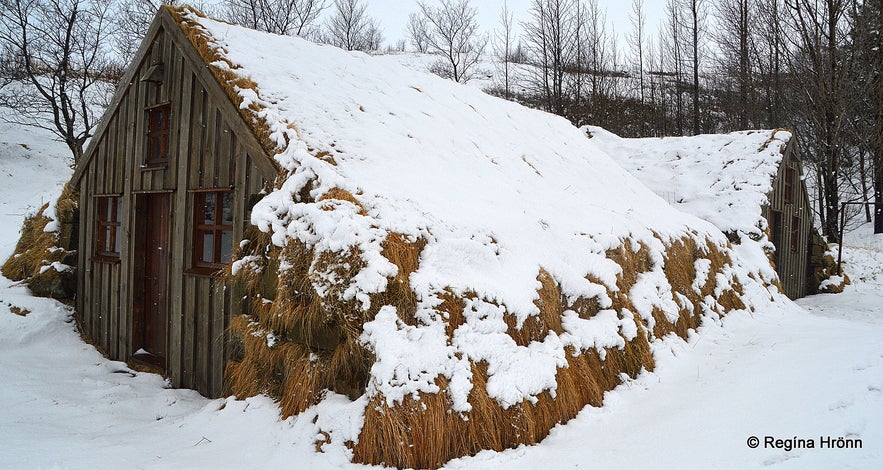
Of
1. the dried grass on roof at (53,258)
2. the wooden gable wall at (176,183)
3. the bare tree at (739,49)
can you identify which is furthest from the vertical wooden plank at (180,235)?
the bare tree at (739,49)

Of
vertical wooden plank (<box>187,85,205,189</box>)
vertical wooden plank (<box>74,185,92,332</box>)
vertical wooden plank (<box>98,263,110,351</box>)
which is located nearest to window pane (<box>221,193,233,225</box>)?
vertical wooden plank (<box>187,85,205,189</box>)

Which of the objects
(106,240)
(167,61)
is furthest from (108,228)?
(167,61)

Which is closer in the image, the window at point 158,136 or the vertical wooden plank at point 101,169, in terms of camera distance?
the window at point 158,136

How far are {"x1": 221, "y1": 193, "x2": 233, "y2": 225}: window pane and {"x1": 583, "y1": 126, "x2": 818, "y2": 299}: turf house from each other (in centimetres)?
949

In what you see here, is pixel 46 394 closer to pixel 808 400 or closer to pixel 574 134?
pixel 808 400

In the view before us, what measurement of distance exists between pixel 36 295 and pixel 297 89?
17.1ft

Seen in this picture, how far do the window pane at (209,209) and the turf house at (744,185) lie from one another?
9.64 m

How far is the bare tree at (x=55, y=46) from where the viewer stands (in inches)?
616

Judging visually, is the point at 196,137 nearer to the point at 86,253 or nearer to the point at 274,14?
the point at 86,253

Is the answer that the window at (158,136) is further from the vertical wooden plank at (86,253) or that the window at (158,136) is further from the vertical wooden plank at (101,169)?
the vertical wooden plank at (86,253)

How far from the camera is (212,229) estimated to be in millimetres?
5133

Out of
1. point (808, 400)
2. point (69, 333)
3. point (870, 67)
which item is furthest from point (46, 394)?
point (870, 67)

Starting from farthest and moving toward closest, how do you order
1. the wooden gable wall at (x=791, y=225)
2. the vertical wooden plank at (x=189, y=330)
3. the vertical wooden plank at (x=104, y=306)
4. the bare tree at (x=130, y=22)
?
the bare tree at (x=130, y=22)
the wooden gable wall at (x=791, y=225)
the vertical wooden plank at (x=104, y=306)
the vertical wooden plank at (x=189, y=330)

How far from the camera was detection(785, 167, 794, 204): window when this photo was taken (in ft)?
40.5
